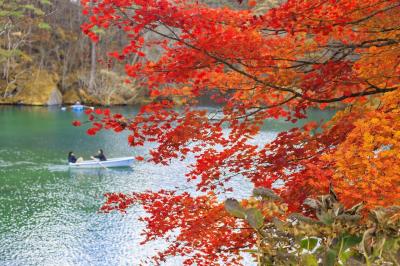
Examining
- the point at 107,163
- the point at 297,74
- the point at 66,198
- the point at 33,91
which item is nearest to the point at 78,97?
the point at 33,91

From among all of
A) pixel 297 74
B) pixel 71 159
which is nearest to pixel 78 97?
pixel 71 159

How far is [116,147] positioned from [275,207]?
85.8ft

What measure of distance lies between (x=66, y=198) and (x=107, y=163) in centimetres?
515

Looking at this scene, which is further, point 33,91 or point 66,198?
point 33,91

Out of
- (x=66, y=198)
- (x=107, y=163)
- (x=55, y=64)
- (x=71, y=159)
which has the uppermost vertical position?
(x=66, y=198)

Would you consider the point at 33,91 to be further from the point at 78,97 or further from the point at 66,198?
the point at 66,198

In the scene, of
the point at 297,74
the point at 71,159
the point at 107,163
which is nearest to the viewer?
the point at 297,74

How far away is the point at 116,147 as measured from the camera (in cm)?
2764

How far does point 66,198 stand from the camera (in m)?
17.2

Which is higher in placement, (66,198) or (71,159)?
(66,198)

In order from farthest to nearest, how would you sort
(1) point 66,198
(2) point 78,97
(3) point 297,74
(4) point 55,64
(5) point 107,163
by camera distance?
1. (4) point 55,64
2. (2) point 78,97
3. (5) point 107,163
4. (1) point 66,198
5. (3) point 297,74

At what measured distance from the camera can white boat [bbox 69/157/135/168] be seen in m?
21.8

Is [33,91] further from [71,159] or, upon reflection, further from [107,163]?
[107,163]

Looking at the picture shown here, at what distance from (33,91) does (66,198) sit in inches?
1342
